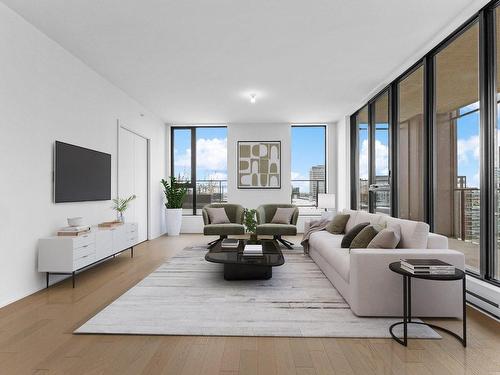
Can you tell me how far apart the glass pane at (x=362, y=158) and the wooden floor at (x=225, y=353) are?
399cm

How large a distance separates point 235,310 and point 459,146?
291 cm

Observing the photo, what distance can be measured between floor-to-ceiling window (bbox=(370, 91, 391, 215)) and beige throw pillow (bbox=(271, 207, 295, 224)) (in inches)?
61.1

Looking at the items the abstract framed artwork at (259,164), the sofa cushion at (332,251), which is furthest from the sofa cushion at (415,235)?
the abstract framed artwork at (259,164)

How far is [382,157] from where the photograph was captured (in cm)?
579

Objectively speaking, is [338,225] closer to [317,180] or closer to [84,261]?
[84,261]

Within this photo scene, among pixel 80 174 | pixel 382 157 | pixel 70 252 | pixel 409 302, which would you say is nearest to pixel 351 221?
pixel 382 157

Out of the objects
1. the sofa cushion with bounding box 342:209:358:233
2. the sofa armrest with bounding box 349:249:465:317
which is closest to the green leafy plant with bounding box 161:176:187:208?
the sofa cushion with bounding box 342:209:358:233

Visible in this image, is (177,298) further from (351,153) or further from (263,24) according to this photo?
(351,153)

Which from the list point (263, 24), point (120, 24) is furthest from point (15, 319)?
point (263, 24)

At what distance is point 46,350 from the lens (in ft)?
7.50

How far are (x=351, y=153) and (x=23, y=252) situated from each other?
20.7ft

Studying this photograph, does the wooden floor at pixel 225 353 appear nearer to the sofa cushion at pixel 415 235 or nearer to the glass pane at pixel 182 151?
the sofa cushion at pixel 415 235

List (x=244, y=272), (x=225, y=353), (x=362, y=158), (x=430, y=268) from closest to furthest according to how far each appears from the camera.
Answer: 1. (x=225, y=353)
2. (x=430, y=268)
3. (x=244, y=272)
4. (x=362, y=158)

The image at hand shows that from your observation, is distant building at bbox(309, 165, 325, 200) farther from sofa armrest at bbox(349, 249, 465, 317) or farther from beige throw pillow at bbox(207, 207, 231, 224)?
sofa armrest at bbox(349, 249, 465, 317)
